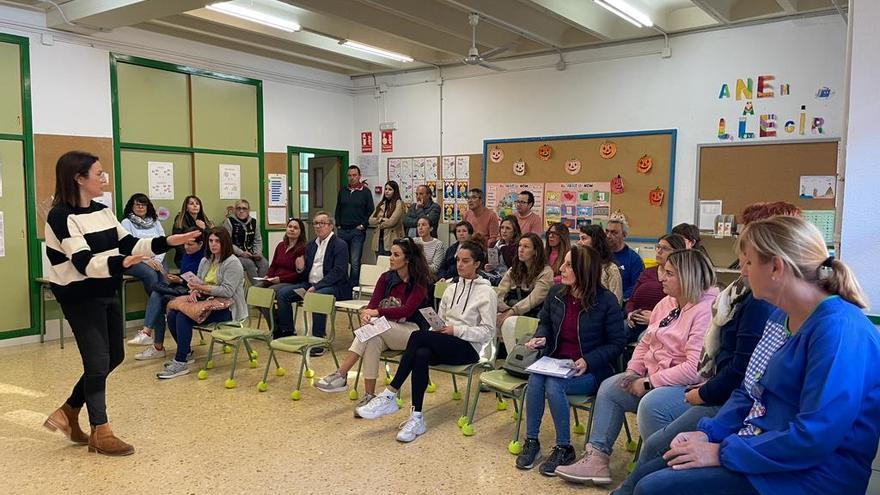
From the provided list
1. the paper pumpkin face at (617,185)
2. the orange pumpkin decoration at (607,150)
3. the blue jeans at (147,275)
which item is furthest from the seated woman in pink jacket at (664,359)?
the blue jeans at (147,275)

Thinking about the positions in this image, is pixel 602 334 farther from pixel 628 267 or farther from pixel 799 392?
pixel 628 267

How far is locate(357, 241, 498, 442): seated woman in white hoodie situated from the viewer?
3832mm

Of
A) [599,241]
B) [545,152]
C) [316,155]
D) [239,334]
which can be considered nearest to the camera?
[599,241]

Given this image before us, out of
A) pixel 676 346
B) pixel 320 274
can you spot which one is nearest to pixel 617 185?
pixel 320 274

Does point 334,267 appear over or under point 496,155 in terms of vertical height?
under

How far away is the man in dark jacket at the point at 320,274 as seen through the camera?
5801 millimetres

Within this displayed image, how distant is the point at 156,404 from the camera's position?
14.3ft

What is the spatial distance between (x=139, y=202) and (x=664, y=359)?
537 cm

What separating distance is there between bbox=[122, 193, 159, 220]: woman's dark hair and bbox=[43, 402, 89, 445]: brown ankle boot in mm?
3264

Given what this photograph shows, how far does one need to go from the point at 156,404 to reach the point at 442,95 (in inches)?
210

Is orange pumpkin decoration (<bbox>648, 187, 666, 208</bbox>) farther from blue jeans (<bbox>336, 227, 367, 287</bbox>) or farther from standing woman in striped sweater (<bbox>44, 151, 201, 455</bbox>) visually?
standing woman in striped sweater (<bbox>44, 151, 201, 455</bbox>)

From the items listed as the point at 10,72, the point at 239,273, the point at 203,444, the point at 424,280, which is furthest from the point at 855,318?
Result: the point at 10,72

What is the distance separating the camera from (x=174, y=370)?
5.05 m

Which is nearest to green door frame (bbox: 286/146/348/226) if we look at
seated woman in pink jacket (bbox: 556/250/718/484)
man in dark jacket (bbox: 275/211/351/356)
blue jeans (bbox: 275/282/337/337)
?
man in dark jacket (bbox: 275/211/351/356)
